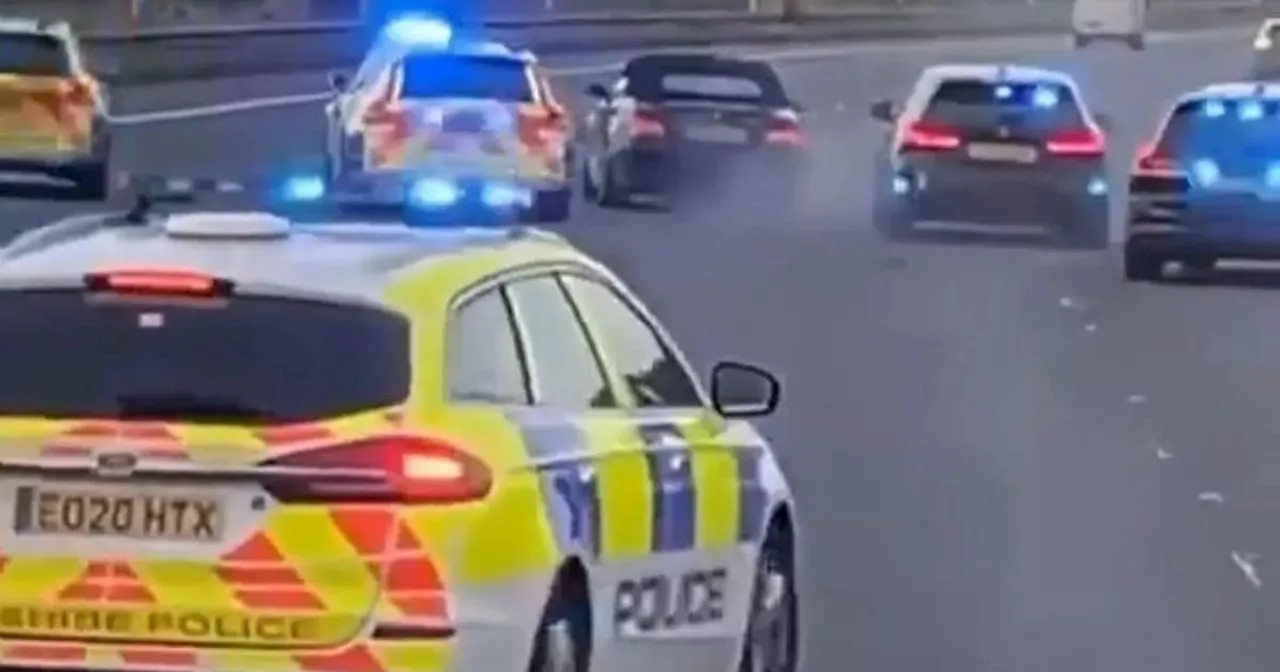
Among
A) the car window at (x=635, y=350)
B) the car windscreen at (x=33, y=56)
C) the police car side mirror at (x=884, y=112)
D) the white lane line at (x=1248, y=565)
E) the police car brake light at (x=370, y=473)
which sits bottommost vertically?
the police car side mirror at (x=884, y=112)

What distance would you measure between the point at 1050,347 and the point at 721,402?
638 inches

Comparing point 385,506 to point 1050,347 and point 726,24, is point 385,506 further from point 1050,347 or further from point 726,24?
point 726,24

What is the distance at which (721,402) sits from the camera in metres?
10.7

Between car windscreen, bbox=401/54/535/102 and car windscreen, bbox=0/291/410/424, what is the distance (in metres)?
25.3

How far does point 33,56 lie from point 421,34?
16.9 ft

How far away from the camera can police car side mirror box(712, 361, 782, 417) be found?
1069 centimetres

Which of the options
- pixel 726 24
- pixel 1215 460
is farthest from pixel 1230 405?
pixel 726 24

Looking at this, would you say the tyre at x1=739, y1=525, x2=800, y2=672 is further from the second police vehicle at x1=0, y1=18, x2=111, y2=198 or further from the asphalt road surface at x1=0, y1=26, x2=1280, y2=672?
the second police vehicle at x1=0, y1=18, x2=111, y2=198

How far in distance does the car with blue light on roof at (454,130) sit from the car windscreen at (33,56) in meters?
2.28

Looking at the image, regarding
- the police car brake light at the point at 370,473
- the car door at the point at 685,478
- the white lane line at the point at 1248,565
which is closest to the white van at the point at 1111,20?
the white lane line at the point at 1248,565

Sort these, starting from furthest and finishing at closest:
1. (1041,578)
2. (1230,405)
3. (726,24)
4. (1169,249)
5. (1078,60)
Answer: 1. (1078,60)
2. (726,24)
3. (1169,249)
4. (1230,405)
5. (1041,578)

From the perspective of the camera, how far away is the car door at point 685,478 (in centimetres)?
971

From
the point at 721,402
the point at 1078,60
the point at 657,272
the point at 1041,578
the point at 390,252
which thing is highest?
the point at 390,252

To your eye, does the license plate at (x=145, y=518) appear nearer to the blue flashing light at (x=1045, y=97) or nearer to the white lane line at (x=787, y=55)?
the blue flashing light at (x=1045, y=97)
